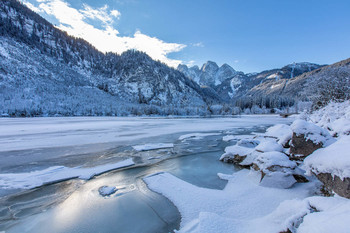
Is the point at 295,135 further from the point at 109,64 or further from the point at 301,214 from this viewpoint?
the point at 109,64

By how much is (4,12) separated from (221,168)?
20734cm

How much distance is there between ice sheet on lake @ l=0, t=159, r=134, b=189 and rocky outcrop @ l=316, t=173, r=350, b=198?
6.56 meters

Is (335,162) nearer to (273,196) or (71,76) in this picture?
(273,196)

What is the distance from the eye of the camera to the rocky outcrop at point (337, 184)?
2663 millimetres

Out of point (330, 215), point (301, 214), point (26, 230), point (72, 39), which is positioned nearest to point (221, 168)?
point (301, 214)

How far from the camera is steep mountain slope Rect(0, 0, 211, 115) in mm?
75312

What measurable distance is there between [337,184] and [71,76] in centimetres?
14908

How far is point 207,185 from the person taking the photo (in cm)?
515

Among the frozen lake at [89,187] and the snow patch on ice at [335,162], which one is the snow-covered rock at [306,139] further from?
the frozen lake at [89,187]

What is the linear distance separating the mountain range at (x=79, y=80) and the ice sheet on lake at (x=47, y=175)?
2192 centimetres

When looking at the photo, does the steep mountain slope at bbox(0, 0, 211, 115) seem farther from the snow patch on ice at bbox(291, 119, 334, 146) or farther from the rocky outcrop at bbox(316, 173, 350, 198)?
the rocky outcrop at bbox(316, 173, 350, 198)

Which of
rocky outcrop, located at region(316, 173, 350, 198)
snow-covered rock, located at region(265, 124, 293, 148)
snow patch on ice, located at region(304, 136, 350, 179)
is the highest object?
snow patch on ice, located at region(304, 136, 350, 179)

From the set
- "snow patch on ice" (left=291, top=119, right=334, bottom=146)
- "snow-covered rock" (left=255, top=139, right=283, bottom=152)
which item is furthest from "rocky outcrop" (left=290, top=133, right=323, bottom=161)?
"snow-covered rock" (left=255, top=139, right=283, bottom=152)

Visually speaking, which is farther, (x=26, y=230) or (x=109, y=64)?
(x=109, y=64)
